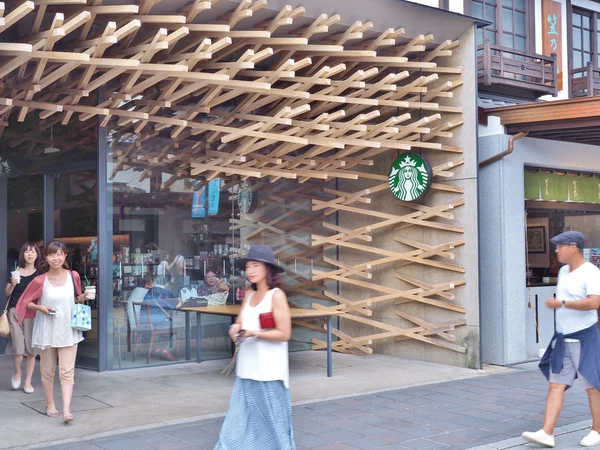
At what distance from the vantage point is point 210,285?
35.9ft

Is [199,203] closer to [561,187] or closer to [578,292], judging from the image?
[561,187]

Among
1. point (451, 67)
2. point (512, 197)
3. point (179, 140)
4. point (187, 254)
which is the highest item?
point (451, 67)

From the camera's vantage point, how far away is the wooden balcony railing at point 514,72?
11478mm

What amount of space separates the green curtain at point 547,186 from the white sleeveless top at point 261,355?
7488 mm

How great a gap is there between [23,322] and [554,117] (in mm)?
6905

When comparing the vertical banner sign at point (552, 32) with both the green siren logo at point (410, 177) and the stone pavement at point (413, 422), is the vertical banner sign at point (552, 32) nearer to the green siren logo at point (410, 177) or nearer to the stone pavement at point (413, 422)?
the green siren logo at point (410, 177)

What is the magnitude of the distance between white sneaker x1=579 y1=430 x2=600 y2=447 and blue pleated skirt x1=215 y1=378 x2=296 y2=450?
2755mm

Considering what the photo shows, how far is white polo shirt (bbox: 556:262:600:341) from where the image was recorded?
6.23 m

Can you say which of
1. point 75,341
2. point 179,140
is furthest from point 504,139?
point 75,341

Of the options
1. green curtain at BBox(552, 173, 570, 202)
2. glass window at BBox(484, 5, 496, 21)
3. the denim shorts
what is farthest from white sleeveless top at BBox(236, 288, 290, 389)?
glass window at BBox(484, 5, 496, 21)

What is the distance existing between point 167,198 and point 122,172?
0.74m

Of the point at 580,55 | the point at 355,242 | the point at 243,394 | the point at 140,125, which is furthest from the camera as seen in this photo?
the point at 580,55

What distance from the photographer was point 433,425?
23.6ft

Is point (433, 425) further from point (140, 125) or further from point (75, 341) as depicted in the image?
point (140, 125)
